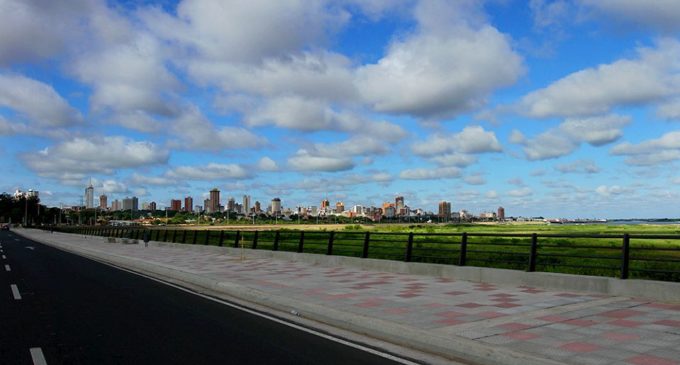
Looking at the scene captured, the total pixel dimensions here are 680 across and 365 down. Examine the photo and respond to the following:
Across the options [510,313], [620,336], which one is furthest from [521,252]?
[620,336]

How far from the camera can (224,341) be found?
329 inches

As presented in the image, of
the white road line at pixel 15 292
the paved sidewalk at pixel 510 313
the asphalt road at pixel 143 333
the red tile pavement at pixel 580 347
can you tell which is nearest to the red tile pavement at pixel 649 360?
the paved sidewalk at pixel 510 313

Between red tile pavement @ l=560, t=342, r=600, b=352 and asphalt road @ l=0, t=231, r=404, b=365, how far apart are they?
2515 millimetres

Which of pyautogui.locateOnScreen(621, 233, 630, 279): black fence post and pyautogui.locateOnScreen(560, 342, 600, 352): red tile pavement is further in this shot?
pyautogui.locateOnScreen(621, 233, 630, 279): black fence post

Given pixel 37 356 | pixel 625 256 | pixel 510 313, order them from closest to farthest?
pixel 37 356, pixel 510 313, pixel 625 256

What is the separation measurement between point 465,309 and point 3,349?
7.74 metres

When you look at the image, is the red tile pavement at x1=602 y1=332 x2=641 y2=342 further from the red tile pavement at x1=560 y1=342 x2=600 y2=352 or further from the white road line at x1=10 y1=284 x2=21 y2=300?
the white road line at x1=10 y1=284 x2=21 y2=300

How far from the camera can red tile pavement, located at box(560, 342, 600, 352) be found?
716 centimetres

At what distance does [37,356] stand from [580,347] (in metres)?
7.37

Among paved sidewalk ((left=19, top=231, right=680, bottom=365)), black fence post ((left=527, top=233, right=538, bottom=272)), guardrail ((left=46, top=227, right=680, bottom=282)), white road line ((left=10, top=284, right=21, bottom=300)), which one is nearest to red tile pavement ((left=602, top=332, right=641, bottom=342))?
paved sidewalk ((left=19, top=231, right=680, bottom=365))

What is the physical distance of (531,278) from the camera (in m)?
13.4

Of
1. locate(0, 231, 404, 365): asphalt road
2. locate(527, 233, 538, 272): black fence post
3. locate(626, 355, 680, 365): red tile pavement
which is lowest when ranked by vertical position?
locate(0, 231, 404, 365): asphalt road

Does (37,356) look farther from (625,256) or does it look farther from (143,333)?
(625,256)

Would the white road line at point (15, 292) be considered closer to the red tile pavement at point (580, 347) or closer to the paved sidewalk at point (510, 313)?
the paved sidewalk at point (510, 313)
